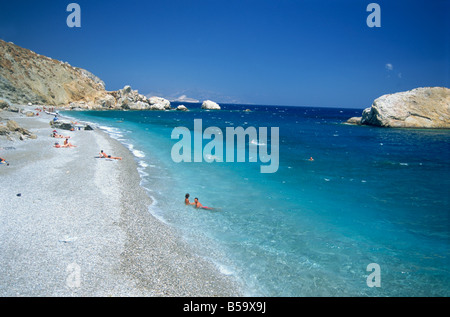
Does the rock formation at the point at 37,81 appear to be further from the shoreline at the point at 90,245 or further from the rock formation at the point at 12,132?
the shoreline at the point at 90,245

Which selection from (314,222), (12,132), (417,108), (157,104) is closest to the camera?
(314,222)

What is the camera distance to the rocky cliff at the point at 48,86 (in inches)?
3187

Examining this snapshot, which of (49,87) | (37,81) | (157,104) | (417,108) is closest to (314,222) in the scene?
(417,108)

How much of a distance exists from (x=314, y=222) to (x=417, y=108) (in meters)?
73.0

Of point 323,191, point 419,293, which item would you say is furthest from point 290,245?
point 323,191

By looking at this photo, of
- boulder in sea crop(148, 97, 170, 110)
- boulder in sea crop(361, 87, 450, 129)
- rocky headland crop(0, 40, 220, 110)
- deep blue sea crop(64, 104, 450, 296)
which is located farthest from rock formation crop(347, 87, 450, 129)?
rocky headland crop(0, 40, 220, 110)

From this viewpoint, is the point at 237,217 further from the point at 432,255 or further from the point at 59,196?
the point at 59,196

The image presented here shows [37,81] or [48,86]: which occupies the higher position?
[37,81]

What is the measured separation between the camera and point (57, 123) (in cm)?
4156

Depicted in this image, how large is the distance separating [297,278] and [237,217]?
18.9 ft

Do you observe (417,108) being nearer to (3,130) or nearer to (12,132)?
(12,132)

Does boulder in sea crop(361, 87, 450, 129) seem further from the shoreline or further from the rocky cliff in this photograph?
the rocky cliff

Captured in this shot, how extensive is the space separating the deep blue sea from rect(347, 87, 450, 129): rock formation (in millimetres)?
47027

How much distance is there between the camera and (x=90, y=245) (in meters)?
10.3
